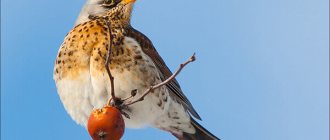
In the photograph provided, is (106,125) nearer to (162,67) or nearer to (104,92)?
(104,92)

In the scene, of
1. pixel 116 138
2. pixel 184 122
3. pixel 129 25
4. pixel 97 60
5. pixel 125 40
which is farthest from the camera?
pixel 184 122

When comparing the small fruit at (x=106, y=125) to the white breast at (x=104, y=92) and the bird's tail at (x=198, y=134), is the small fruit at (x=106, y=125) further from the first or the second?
the bird's tail at (x=198, y=134)

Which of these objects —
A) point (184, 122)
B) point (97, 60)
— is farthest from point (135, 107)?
point (184, 122)

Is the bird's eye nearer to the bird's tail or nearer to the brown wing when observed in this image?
the brown wing

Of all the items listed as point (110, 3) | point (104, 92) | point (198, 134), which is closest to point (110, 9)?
point (110, 3)

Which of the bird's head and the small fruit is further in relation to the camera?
the bird's head

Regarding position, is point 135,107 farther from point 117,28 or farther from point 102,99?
point 117,28

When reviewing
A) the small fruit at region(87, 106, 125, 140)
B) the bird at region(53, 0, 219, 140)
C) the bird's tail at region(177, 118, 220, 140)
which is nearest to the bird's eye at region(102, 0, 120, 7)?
the bird at region(53, 0, 219, 140)
